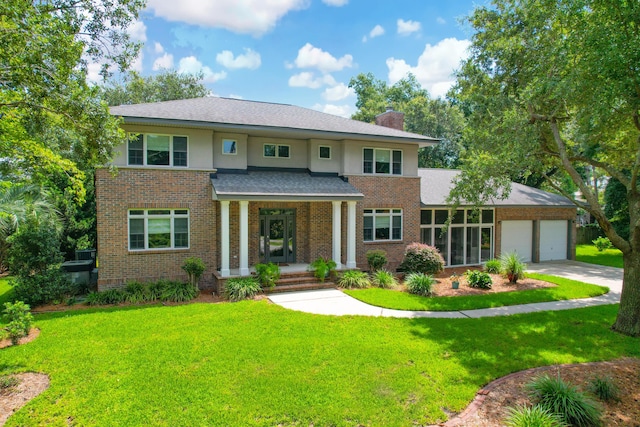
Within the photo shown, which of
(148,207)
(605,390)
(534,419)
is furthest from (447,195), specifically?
(534,419)

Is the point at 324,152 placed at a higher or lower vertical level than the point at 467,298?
higher

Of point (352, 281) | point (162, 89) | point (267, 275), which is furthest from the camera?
point (162, 89)

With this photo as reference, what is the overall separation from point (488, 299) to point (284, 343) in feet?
24.2

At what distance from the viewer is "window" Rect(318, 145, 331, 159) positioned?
15898mm

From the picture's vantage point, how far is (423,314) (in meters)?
10.4

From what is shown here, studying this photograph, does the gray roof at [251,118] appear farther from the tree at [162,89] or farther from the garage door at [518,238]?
the tree at [162,89]

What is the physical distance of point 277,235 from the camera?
15617 mm

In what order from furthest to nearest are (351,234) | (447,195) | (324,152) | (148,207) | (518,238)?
1. (518,238)
2. (447,195)
3. (324,152)
4. (351,234)
5. (148,207)

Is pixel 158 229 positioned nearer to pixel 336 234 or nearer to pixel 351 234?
pixel 336 234

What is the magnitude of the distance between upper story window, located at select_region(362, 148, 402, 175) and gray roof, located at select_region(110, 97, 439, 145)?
0.83 m

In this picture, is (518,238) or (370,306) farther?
(518,238)

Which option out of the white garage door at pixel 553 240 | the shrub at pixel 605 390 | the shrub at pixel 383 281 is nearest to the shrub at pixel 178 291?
the shrub at pixel 383 281

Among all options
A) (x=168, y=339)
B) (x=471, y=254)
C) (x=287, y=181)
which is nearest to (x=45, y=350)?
(x=168, y=339)

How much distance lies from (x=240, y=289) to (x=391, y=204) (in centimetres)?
772
